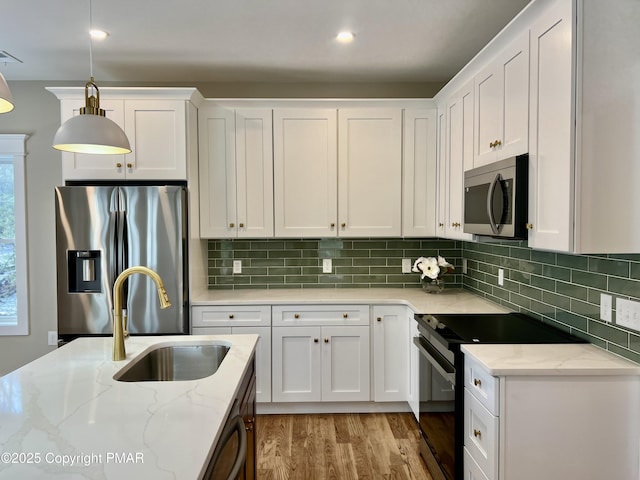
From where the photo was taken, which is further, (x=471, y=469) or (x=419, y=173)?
(x=419, y=173)

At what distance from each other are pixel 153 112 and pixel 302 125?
3.64ft

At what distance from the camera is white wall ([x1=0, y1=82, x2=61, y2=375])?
344 centimetres

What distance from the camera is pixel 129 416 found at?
116 centimetres

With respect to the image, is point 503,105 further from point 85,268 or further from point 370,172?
point 85,268

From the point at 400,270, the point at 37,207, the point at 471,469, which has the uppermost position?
the point at 37,207

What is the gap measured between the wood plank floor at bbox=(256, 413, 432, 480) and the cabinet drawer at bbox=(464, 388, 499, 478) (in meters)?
0.71

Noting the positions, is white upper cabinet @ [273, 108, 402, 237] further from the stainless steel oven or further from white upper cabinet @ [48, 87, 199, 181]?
the stainless steel oven

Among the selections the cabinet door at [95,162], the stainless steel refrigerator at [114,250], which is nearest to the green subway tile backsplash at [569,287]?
the stainless steel refrigerator at [114,250]

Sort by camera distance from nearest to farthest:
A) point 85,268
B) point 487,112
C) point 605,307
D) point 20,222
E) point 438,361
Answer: point 605,307, point 438,361, point 487,112, point 85,268, point 20,222

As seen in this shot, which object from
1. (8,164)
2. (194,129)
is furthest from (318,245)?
(8,164)

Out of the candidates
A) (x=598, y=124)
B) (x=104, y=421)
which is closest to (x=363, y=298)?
(x=598, y=124)

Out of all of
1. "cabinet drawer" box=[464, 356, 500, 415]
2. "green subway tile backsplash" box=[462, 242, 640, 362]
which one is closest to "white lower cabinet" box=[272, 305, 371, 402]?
"green subway tile backsplash" box=[462, 242, 640, 362]

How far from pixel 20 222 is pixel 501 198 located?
3718 millimetres

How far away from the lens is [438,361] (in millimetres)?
Answer: 2090
